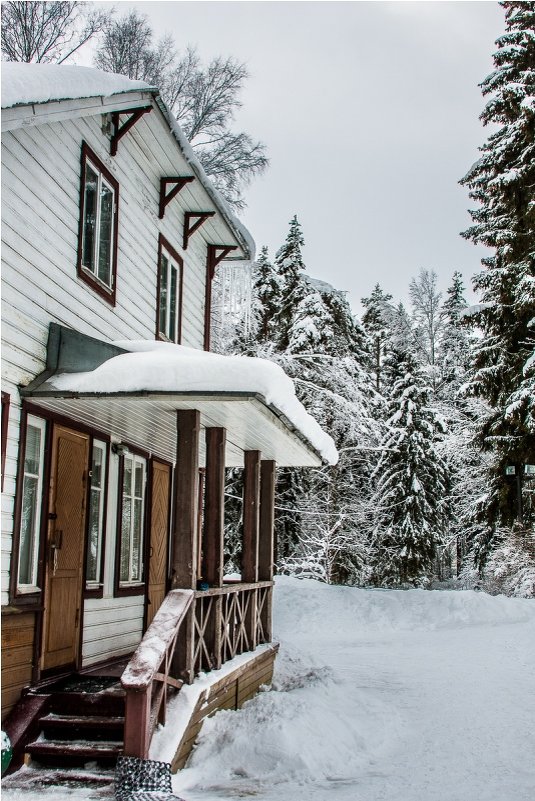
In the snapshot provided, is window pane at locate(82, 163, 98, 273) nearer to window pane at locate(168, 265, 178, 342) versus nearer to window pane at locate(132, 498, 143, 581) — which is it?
window pane at locate(168, 265, 178, 342)

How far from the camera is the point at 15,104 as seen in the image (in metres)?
5.82

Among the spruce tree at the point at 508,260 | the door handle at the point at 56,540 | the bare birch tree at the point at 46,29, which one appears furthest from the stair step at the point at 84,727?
the bare birch tree at the point at 46,29

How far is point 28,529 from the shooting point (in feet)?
23.7

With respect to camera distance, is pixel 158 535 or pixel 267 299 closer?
pixel 158 535

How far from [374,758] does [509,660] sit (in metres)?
6.95

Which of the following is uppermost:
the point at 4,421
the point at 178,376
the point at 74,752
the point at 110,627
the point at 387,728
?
the point at 178,376

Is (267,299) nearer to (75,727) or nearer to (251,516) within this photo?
(251,516)

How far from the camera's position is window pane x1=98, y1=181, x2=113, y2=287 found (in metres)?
8.90

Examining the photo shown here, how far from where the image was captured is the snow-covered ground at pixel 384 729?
21.4ft

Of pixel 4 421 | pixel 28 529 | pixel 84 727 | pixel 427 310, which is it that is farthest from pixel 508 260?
pixel 427 310

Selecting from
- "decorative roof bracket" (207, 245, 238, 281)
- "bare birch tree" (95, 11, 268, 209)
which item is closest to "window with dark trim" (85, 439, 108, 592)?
"decorative roof bracket" (207, 245, 238, 281)

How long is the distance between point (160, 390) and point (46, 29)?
15.6 m

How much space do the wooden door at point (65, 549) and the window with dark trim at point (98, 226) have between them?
64.0 inches

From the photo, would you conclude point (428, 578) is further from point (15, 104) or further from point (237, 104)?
point (15, 104)
